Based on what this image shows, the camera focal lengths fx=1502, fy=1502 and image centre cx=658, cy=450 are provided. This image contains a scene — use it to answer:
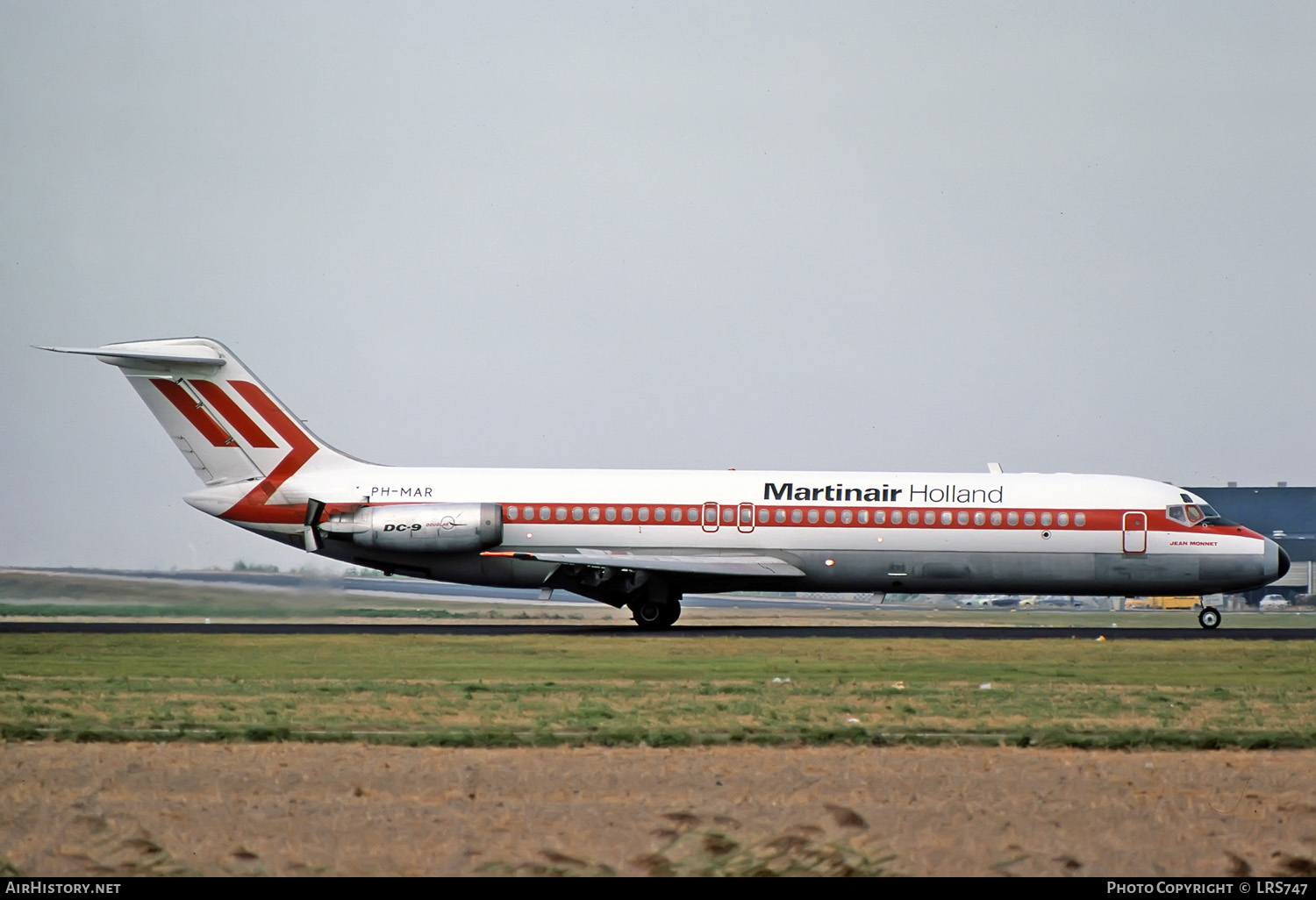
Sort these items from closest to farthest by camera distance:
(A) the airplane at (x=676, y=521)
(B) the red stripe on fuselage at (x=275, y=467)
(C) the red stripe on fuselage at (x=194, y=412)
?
(A) the airplane at (x=676, y=521)
(B) the red stripe on fuselage at (x=275, y=467)
(C) the red stripe on fuselage at (x=194, y=412)

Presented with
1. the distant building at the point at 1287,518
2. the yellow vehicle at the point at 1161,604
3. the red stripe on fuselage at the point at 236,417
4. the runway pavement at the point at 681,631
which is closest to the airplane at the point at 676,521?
the red stripe on fuselage at the point at 236,417

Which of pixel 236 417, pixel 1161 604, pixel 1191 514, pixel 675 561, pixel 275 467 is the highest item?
pixel 236 417

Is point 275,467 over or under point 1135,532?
over

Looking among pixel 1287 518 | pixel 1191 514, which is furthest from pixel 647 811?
pixel 1287 518

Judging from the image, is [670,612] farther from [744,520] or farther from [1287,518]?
[1287,518]

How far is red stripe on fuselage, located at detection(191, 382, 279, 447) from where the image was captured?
120ft

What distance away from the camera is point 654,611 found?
35.6m

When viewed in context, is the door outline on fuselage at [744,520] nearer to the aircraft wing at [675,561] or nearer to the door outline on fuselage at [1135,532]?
the aircraft wing at [675,561]

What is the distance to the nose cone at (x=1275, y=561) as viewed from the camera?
36438 mm

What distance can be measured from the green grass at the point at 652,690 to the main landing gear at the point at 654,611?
565cm

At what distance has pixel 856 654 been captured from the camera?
26375 mm

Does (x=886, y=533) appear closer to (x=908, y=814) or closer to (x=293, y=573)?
(x=293, y=573)

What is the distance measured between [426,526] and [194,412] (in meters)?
6.70

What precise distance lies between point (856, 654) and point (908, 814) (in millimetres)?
15500
